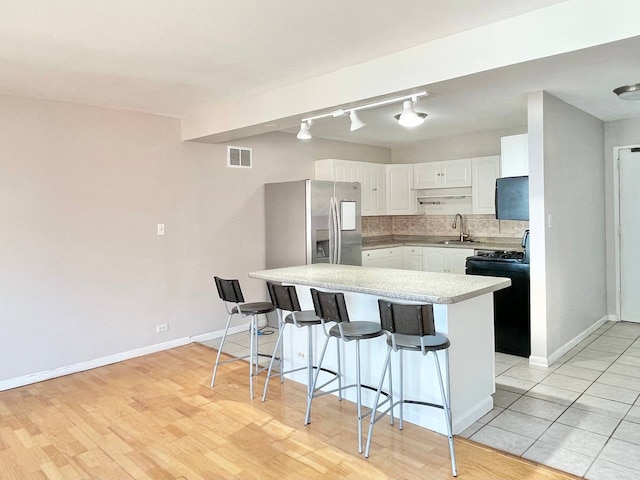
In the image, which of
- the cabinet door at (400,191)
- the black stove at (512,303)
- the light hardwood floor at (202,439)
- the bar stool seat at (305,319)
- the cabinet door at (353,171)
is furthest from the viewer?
the cabinet door at (400,191)

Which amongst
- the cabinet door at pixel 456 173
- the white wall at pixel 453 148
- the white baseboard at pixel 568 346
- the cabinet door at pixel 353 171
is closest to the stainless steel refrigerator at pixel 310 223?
the cabinet door at pixel 353 171

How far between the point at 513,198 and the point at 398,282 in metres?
1.86

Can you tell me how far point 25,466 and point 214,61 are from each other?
8.87 ft

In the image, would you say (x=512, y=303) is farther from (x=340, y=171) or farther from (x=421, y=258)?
(x=340, y=171)

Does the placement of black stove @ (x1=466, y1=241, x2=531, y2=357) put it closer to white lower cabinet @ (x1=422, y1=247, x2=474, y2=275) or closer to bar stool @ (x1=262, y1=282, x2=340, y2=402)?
white lower cabinet @ (x1=422, y1=247, x2=474, y2=275)

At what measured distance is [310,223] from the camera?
5121 millimetres

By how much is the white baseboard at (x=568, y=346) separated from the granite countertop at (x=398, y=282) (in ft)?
4.38

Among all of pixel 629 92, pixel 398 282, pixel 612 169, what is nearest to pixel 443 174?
pixel 612 169

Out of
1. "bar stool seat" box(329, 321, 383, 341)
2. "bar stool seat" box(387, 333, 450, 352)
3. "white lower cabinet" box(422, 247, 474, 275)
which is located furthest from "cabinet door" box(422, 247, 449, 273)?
"bar stool seat" box(387, 333, 450, 352)

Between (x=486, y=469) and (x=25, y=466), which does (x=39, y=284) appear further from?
(x=486, y=469)

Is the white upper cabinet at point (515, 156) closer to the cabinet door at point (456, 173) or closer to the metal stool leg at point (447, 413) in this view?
the cabinet door at point (456, 173)

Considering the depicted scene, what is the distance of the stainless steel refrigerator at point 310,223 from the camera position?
5.14 m

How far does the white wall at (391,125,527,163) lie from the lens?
5.89 metres

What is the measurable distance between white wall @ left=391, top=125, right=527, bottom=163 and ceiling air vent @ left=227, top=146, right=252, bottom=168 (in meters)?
2.74
